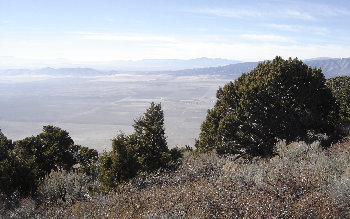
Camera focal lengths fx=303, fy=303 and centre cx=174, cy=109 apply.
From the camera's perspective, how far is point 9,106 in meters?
80.1

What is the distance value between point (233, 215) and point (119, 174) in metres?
7.50

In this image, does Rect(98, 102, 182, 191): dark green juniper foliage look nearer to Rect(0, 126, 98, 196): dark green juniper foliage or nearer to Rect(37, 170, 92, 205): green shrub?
Rect(37, 170, 92, 205): green shrub

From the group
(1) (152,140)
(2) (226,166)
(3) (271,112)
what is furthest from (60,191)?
(3) (271,112)

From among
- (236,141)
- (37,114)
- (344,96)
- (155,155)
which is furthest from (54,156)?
(37,114)

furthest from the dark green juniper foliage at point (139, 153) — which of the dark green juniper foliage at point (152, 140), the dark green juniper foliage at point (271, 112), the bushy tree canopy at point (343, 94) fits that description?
the bushy tree canopy at point (343, 94)

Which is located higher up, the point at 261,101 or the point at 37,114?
the point at 261,101

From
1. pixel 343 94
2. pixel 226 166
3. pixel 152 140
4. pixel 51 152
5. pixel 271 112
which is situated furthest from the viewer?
pixel 343 94

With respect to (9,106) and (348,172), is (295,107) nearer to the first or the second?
(348,172)

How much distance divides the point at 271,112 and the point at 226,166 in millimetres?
9965

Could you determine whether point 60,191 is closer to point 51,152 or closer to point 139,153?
point 139,153

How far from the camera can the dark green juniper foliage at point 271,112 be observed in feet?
59.8

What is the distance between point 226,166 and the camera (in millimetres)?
9703

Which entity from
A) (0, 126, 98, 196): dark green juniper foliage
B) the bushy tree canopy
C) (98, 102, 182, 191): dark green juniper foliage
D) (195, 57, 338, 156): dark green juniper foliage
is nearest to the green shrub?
(98, 102, 182, 191): dark green juniper foliage

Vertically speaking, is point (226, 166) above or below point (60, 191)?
above
